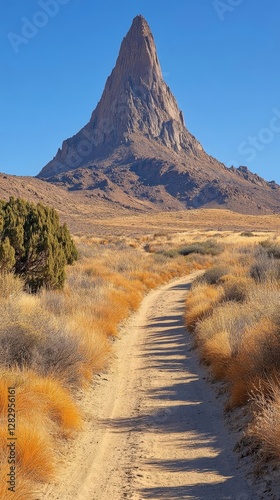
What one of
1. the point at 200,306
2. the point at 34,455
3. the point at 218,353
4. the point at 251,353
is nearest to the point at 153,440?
the point at 34,455

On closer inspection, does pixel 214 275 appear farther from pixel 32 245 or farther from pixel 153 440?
pixel 153 440

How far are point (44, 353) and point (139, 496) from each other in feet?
12.4

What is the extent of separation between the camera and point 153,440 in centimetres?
705

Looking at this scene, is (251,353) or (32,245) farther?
(32,245)

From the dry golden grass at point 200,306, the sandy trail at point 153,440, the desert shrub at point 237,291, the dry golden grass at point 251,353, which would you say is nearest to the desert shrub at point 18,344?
the sandy trail at point 153,440

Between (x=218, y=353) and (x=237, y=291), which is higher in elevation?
(x=237, y=291)

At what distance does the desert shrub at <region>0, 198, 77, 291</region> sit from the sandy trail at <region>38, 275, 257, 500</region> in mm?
4482

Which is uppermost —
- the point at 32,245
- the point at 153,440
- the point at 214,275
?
the point at 32,245

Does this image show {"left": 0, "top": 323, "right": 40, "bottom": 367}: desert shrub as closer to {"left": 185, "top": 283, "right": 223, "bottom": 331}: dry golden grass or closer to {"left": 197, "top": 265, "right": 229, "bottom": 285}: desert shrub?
{"left": 185, "top": 283, "right": 223, "bottom": 331}: dry golden grass

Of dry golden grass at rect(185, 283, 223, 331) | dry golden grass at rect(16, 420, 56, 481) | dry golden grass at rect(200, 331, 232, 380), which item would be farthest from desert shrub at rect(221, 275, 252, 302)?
dry golden grass at rect(16, 420, 56, 481)

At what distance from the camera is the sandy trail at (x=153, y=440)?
5508mm

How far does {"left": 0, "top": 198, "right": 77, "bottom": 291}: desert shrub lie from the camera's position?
14.4 meters

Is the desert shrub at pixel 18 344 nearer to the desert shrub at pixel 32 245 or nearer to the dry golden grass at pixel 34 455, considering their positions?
the dry golden grass at pixel 34 455

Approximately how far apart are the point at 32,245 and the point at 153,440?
30.0ft
